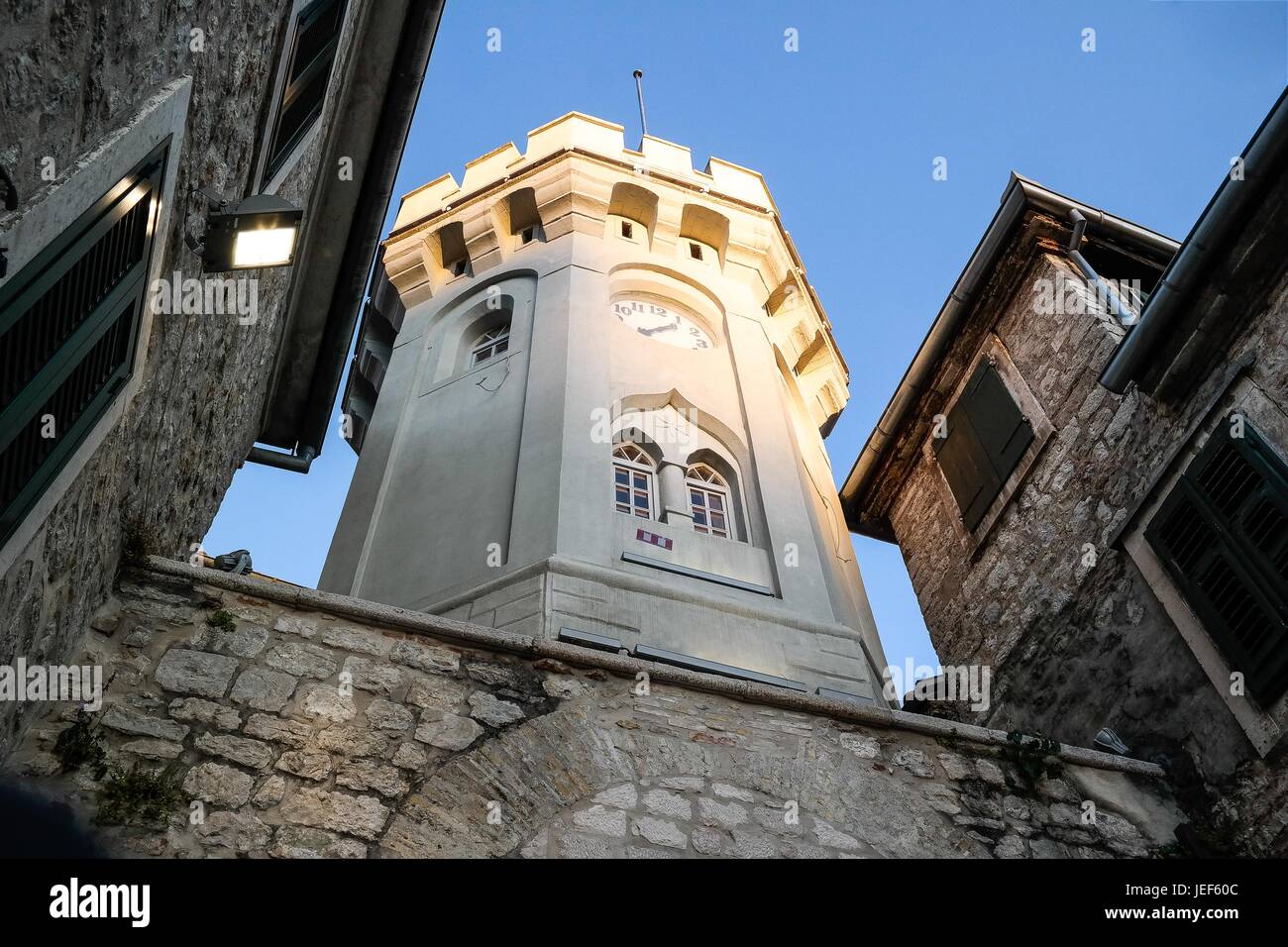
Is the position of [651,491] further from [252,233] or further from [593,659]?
[252,233]

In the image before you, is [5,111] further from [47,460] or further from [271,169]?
[271,169]

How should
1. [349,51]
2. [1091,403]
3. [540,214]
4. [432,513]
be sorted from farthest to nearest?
1. [540,214]
2. [432,513]
3. [1091,403]
4. [349,51]

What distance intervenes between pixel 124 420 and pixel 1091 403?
23.6ft

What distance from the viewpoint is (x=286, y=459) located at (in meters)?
10.2

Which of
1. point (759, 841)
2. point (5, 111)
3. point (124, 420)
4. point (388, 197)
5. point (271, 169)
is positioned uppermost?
point (388, 197)

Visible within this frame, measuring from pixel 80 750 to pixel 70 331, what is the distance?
5.74ft

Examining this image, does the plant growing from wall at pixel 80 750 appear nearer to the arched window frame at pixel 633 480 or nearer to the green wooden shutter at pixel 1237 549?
the arched window frame at pixel 633 480

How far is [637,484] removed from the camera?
10414mm

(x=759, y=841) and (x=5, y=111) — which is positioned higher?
(x=5, y=111)

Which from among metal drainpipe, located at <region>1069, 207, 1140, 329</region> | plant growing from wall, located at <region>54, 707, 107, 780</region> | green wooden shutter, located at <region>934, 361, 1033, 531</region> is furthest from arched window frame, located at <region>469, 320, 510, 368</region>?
plant growing from wall, located at <region>54, 707, 107, 780</region>

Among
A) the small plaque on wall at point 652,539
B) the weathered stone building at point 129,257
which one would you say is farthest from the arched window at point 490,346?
the weathered stone building at point 129,257

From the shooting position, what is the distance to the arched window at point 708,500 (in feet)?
34.2

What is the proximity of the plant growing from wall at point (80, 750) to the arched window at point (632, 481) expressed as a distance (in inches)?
212
